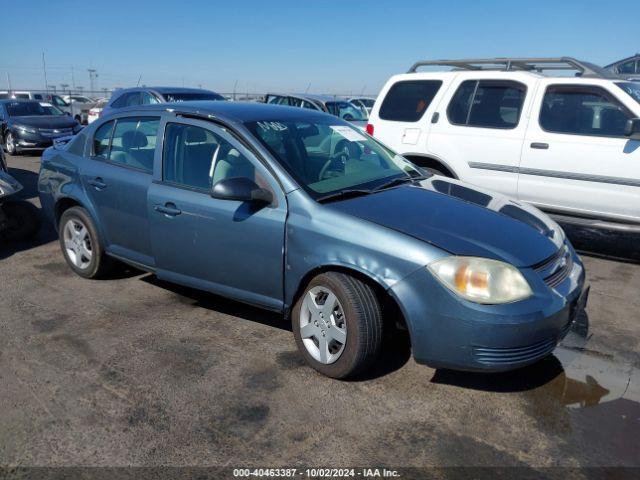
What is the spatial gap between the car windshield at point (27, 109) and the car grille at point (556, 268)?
15.1m

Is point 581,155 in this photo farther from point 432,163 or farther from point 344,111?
point 344,111

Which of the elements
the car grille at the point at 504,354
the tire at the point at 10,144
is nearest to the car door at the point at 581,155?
the car grille at the point at 504,354

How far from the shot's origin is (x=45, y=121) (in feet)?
46.3

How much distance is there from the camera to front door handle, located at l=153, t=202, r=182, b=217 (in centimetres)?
384

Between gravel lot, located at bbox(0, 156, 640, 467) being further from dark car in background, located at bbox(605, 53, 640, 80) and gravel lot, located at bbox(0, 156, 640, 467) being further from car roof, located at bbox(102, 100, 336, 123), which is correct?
dark car in background, located at bbox(605, 53, 640, 80)

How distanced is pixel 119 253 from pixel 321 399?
2.34 m

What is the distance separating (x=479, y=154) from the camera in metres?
6.19

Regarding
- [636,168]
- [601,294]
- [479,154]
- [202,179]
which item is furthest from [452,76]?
[202,179]

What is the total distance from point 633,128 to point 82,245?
17.4ft

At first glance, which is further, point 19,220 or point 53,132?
point 53,132

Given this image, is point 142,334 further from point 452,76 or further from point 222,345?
point 452,76

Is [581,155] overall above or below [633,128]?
below

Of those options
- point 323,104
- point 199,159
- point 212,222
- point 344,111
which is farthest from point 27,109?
point 212,222

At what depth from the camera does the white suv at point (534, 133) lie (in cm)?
543
